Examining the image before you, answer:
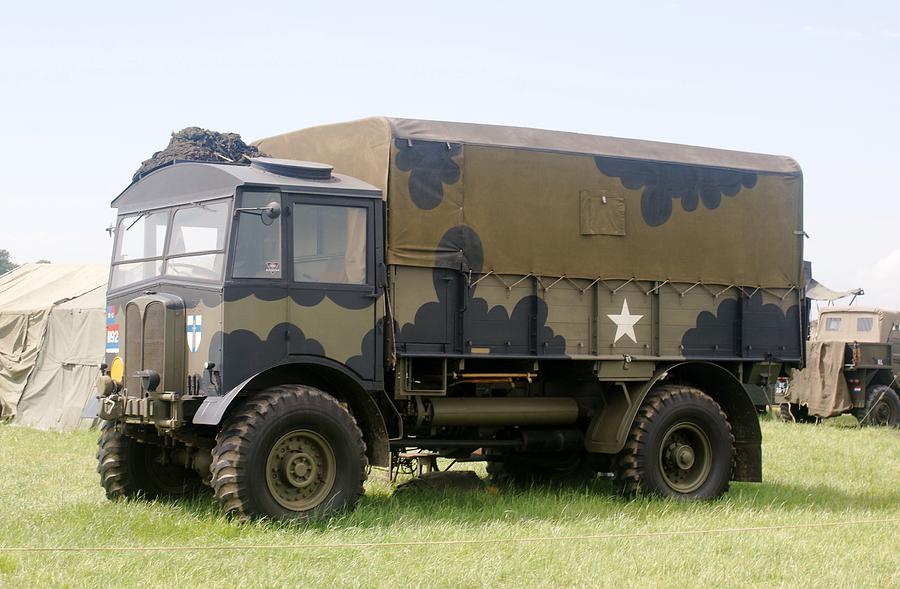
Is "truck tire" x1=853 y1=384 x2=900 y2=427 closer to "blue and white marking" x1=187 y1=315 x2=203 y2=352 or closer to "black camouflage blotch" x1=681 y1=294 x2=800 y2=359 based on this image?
"black camouflage blotch" x1=681 y1=294 x2=800 y2=359

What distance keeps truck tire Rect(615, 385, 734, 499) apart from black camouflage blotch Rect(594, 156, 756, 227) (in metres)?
1.72

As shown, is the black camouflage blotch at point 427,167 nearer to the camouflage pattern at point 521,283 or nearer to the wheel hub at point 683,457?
the camouflage pattern at point 521,283

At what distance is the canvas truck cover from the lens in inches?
408

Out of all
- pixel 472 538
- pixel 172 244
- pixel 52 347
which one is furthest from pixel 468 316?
pixel 52 347

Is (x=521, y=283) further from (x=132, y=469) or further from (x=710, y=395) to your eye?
(x=132, y=469)

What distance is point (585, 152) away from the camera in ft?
37.1

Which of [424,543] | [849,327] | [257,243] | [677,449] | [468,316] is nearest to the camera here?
[424,543]

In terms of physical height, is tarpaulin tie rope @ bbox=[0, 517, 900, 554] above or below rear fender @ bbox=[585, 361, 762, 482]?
below

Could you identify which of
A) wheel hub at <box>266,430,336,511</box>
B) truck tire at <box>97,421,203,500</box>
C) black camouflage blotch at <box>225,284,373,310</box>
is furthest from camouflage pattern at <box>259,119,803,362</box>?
truck tire at <box>97,421,203,500</box>

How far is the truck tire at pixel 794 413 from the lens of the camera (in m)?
22.9

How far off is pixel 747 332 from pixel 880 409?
1150 centimetres

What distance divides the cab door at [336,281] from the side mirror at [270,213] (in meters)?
0.18

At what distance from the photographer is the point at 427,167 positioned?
10398 millimetres

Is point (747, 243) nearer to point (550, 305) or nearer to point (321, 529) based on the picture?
point (550, 305)
